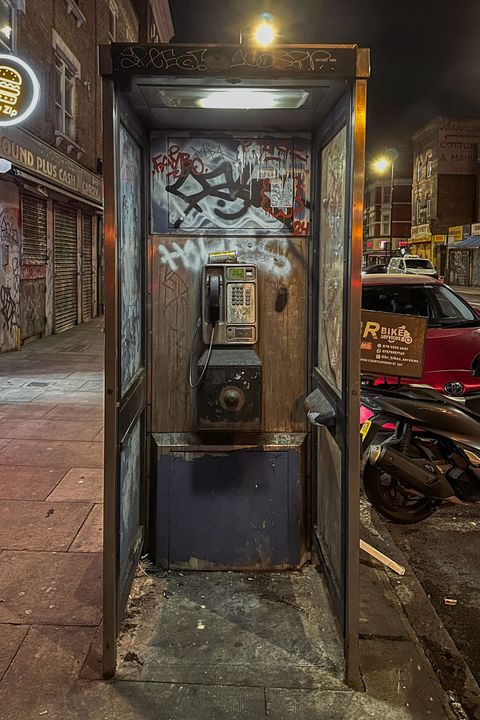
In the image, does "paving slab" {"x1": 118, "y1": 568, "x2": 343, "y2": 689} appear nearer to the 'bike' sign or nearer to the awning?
the 'bike' sign

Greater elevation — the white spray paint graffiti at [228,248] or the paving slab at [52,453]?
the white spray paint graffiti at [228,248]

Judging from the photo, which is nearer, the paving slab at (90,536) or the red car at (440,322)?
the paving slab at (90,536)

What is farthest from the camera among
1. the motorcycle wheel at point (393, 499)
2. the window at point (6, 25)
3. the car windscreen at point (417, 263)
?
the car windscreen at point (417, 263)

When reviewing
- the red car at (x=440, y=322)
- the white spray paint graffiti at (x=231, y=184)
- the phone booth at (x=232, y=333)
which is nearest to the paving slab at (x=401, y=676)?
the phone booth at (x=232, y=333)

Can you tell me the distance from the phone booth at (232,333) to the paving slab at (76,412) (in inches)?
156

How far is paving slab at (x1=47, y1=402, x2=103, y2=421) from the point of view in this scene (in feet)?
26.0

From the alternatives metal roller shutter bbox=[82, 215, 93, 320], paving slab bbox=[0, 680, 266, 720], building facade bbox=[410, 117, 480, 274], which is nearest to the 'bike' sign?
paving slab bbox=[0, 680, 266, 720]

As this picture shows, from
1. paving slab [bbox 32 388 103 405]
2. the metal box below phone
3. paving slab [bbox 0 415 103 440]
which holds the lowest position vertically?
paving slab [bbox 0 415 103 440]

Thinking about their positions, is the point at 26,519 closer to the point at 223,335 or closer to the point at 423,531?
the point at 223,335

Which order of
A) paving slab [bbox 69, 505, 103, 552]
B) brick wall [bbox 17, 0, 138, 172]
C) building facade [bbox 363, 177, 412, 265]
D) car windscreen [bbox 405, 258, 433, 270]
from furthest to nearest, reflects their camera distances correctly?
building facade [bbox 363, 177, 412, 265] → car windscreen [bbox 405, 258, 433, 270] → brick wall [bbox 17, 0, 138, 172] → paving slab [bbox 69, 505, 103, 552]

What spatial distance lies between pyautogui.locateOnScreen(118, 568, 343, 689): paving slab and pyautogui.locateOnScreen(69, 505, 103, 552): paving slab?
626mm

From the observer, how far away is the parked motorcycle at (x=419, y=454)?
4.68 m

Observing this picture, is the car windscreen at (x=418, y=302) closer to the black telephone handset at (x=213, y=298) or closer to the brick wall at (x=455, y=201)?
the black telephone handset at (x=213, y=298)

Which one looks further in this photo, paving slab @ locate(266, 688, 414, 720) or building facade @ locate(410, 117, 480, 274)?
building facade @ locate(410, 117, 480, 274)
